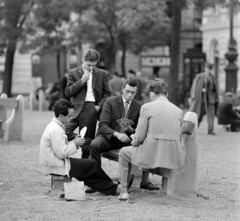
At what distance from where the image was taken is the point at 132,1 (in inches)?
1101

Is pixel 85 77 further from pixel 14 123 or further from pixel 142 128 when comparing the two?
pixel 14 123

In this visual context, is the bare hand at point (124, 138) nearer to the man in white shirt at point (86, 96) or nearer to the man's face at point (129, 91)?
the man's face at point (129, 91)

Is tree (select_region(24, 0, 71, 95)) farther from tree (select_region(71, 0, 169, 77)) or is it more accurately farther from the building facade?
the building facade

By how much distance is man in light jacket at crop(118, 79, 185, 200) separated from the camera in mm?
7910

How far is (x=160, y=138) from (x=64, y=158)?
1.11 meters

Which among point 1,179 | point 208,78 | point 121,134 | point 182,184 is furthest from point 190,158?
point 208,78

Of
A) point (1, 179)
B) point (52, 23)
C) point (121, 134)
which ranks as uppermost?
point (52, 23)

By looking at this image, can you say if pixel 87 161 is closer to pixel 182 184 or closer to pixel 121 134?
pixel 121 134

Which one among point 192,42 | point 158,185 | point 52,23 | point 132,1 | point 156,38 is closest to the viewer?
point 158,185

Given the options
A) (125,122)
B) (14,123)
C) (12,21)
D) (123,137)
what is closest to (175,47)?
(12,21)

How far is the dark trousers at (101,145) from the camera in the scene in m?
8.92

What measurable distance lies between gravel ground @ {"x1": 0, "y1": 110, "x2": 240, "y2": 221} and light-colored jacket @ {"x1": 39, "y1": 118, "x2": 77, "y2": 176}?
1.21 ft

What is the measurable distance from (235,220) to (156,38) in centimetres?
3382

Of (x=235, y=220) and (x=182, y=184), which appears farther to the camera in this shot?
(x=182, y=184)
